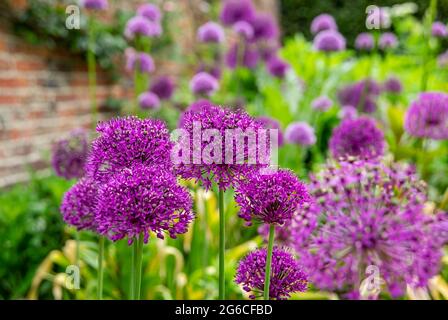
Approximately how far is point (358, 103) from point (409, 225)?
1661 millimetres

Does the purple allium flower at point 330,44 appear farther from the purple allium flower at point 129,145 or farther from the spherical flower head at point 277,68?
the purple allium flower at point 129,145

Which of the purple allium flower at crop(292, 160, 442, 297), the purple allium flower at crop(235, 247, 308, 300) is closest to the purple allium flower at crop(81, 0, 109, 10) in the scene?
the purple allium flower at crop(292, 160, 442, 297)

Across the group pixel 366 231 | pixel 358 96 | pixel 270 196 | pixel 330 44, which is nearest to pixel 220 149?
pixel 270 196

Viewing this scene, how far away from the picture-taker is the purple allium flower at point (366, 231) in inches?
25.8

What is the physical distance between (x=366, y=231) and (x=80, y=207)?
38 cm

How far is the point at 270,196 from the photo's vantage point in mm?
572

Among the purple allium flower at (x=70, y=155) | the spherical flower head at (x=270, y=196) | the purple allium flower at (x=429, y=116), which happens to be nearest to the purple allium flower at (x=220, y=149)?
the spherical flower head at (x=270, y=196)

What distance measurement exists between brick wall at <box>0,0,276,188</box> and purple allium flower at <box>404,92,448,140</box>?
2.19 m

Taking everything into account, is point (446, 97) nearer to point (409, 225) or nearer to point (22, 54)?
point (409, 225)

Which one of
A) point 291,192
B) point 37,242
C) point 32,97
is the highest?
point 32,97

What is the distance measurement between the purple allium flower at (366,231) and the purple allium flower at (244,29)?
1.98 meters

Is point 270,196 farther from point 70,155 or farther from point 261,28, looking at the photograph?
point 261,28
